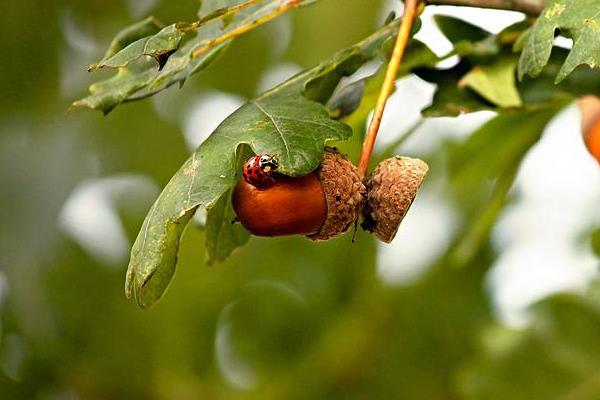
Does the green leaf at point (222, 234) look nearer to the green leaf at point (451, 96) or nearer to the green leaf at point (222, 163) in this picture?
the green leaf at point (222, 163)

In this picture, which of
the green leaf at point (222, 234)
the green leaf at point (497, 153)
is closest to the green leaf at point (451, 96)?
the green leaf at point (497, 153)

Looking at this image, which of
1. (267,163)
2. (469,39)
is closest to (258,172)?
(267,163)

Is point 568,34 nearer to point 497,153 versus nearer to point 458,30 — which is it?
point 458,30

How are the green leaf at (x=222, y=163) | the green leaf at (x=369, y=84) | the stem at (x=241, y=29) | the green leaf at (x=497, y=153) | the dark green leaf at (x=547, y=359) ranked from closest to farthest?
1. the green leaf at (x=222, y=163)
2. the stem at (x=241, y=29)
3. the green leaf at (x=369, y=84)
4. the green leaf at (x=497, y=153)
5. the dark green leaf at (x=547, y=359)

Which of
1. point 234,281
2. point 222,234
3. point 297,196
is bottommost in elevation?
point 234,281

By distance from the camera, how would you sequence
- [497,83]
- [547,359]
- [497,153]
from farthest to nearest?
[547,359], [497,153], [497,83]

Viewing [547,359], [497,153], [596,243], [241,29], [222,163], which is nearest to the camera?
[222,163]

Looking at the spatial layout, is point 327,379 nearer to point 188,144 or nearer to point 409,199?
point 188,144
